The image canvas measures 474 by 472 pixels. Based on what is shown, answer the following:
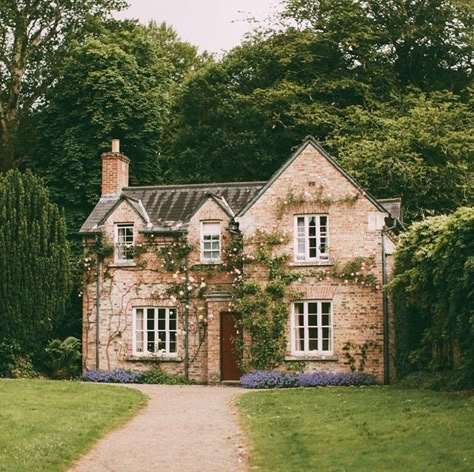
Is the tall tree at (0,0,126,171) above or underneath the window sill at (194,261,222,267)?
above

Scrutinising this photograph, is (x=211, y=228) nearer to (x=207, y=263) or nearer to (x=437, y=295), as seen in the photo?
(x=207, y=263)

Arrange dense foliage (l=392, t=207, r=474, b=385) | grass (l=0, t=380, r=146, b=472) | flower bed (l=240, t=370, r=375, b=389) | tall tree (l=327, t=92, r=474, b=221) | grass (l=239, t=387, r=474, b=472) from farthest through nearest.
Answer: tall tree (l=327, t=92, r=474, b=221)
flower bed (l=240, t=370, r=375, b=389)
dense foliage (l=392, t=207, r=474, b=385)
grass (l=0, t=380, r=146, b=472)
grass (l=239, t=387, r=474, b=472)

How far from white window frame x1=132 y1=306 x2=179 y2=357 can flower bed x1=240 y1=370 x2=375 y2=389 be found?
3.79 meters

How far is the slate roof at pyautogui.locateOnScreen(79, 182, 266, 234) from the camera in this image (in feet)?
108

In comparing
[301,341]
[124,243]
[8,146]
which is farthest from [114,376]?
[8,146]

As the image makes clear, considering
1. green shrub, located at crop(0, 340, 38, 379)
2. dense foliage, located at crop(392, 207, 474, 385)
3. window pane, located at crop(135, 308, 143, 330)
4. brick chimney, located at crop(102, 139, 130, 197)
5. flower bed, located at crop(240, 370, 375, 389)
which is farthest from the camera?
brick chimney, located at crop(102, 139, 130, 197)

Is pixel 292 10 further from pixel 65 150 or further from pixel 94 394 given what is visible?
pixel 94 394

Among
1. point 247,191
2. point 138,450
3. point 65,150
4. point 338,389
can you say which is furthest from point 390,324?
point 65,150

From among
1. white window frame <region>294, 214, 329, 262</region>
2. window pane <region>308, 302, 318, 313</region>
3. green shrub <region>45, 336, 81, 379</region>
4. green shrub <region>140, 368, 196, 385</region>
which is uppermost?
white window frame <region>294, 214, 329, 262</region>

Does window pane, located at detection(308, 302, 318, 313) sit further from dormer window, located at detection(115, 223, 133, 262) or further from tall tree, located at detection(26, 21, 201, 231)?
tall tree, located at detection(26, 21, 201, 231)

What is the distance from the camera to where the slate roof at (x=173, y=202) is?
108ft

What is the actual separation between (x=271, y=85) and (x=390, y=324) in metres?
20.9

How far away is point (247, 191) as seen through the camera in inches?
1320

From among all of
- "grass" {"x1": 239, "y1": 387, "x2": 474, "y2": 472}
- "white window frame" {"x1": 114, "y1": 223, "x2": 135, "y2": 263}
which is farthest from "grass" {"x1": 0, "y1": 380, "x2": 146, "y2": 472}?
"white window frame" {"x1": 114, "y1": 223, "x2": 135, "y2": 263}
